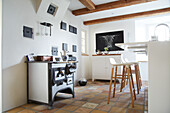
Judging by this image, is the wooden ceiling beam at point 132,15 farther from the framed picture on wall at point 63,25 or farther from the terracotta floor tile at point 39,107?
the terracotta floor tile at point 39,107

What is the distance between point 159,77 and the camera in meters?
1.53

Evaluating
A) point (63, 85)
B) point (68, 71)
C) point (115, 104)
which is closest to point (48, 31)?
point (68, 71)

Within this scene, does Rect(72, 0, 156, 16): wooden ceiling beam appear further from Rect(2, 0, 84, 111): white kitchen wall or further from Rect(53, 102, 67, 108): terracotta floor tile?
Rect(53, 102, 67, 108): terracotta floor tile

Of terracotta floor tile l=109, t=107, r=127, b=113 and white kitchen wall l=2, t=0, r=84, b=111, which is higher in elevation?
white kitchen wall l=2, t=0, r=84, b=111

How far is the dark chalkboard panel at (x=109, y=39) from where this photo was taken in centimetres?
517

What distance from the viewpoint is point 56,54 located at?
132 inches

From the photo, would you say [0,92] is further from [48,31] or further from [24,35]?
[48,31]

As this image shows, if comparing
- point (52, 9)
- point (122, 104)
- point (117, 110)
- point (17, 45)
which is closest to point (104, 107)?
point (117, 110)

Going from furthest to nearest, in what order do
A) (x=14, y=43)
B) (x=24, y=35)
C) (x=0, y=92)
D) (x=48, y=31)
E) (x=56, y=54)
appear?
(x=56, y=54), (x=48, y=31), (x=24, y=35), (x=14, y=43), (x=0, y=92)

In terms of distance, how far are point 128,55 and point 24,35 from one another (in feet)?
12.6

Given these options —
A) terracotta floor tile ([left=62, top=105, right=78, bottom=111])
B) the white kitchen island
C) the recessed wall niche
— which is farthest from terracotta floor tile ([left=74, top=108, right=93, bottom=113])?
the recessed wall niche

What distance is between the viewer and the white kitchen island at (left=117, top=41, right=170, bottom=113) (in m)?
1.50

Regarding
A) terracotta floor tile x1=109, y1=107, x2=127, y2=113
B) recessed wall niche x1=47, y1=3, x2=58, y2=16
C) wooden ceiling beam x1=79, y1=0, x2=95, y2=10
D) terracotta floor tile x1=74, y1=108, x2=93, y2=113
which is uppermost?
wooden ceiling beam x1=79, y1=0, x2=95, y2=10

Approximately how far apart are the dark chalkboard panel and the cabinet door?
789 mm
